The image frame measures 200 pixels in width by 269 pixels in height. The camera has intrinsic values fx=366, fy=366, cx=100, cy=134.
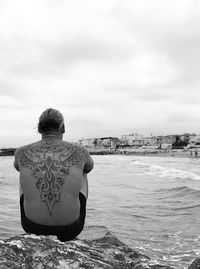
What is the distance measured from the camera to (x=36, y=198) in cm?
394

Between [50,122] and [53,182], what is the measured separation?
694 millimetres

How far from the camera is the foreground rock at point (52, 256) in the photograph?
12.2 ft

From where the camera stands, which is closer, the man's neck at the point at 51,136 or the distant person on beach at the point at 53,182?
the distant person on beach at the point at 53,182

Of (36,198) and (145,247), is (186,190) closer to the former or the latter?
(145,247)

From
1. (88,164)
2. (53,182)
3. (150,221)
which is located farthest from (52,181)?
(150,221)

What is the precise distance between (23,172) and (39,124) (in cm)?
57

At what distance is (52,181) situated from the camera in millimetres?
3920

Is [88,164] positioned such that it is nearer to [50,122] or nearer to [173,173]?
[50,122]

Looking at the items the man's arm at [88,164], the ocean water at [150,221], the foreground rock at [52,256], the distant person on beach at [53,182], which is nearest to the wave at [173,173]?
the ocean water at [150,221]

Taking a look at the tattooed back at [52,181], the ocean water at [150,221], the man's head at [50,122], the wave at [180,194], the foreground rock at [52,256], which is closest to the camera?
the foreground rock at [52,256]

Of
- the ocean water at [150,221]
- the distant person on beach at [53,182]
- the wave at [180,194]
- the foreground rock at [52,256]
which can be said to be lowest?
the wave at [180,194]

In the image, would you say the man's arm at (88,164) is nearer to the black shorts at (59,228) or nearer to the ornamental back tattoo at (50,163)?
the ornamental back tattoo at (50,163)

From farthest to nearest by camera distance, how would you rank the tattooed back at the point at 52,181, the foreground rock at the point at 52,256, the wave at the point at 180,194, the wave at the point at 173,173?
the wave at the point at 173,173, the wave at the point at 180,194, the tattooed back at the point at 52,181, the foreground rock at the point at 52,256

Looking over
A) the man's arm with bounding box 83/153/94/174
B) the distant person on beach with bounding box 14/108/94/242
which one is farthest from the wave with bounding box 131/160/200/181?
the distant person on beach with bounding box 14/108/94/242
